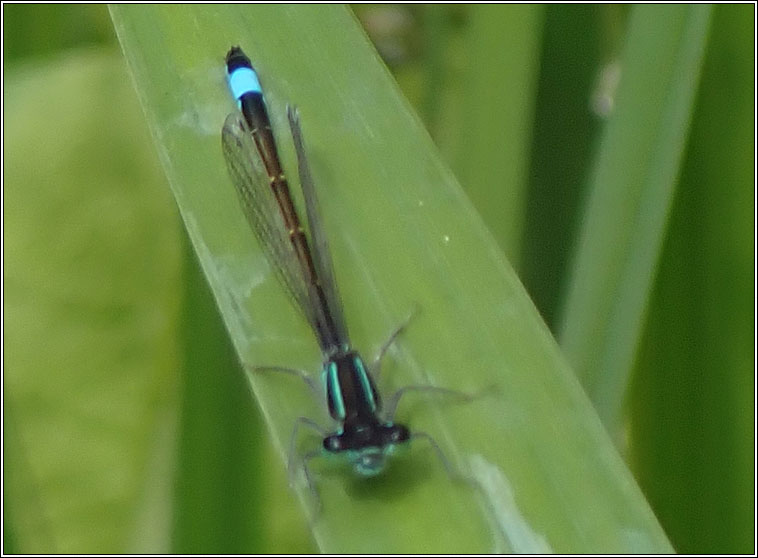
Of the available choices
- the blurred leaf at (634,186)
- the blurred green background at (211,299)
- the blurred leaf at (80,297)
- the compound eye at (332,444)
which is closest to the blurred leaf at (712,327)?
the blurred green background at (211,299)

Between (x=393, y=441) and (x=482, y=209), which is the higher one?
(x=482, y=209)

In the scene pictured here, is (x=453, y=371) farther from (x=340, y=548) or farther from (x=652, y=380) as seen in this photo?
(x=652, y=380)

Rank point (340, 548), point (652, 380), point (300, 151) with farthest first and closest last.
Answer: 1. point (652, 380)
2. point (300, 151)
3. point (340, 548)

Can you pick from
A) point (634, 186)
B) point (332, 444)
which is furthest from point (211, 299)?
point (634, 186)

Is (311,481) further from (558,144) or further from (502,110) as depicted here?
(558,144)

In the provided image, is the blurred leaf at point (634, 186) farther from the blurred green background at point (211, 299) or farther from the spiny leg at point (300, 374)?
the spiny leg at point (300, 374)

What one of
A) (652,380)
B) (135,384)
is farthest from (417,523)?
(135,384)

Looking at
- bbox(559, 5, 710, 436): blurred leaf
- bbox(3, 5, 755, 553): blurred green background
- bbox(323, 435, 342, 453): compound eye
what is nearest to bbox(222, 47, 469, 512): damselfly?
bbox(323, 435, 342, 453): compound eye
